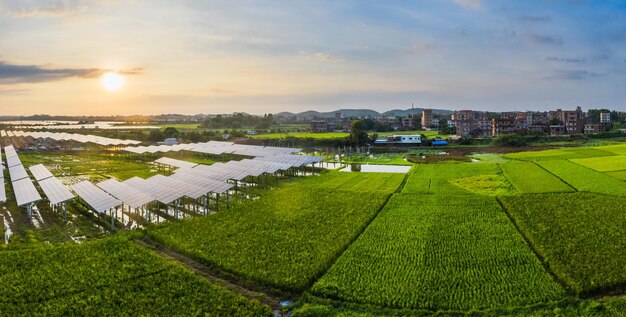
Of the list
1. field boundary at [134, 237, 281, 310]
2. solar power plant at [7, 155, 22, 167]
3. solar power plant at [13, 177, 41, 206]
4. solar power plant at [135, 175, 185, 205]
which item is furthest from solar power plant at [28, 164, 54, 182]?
field boundary at [134, 237, 281, 310]

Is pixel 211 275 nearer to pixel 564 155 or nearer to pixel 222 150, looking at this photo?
pixel 222 150

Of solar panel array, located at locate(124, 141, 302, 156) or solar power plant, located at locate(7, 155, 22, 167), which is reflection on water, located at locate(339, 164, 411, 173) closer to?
solar panel array, located at locate(124, 141, 302, 156)

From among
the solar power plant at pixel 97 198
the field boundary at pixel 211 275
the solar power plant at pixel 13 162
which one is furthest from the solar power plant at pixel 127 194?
the solar power plant at pixel 13 162

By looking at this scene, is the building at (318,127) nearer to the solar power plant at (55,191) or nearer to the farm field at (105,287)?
the solar power plant at (55,191)

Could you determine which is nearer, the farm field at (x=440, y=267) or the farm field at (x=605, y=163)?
the farm field at (x=440, y=267)

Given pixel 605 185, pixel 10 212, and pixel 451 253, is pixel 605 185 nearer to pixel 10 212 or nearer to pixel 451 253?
pixel 451 253

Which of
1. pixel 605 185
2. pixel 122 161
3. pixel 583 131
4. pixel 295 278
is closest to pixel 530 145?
pixel 583 131

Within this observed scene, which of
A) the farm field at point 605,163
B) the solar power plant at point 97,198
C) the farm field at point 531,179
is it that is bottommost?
the farm field at point 531,179
